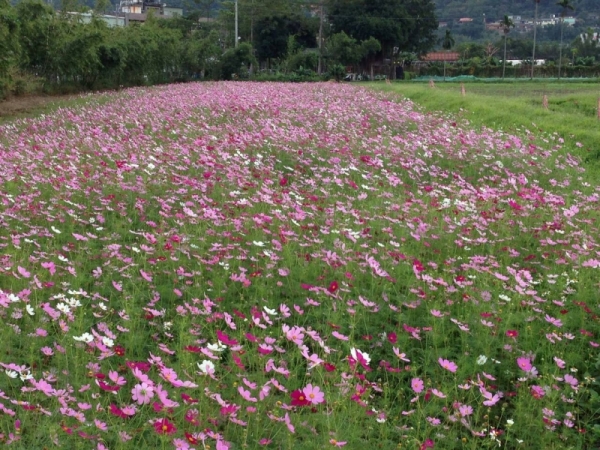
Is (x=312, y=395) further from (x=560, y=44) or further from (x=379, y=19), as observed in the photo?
(x=560, y=44)

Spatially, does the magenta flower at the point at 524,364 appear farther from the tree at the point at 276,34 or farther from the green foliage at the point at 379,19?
the green foliage at the point at 379,19

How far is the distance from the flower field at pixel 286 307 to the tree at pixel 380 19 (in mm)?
54447

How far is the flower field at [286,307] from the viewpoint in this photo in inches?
Answer: 107

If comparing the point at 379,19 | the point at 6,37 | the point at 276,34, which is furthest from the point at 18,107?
the point at 379,19

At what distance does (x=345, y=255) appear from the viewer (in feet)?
14.9

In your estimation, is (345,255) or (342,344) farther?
(345,255)

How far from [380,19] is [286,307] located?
60.0 meters

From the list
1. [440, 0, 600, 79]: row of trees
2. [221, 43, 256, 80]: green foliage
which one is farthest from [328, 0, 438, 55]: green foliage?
[221, 43, 256, 80]: green foliage

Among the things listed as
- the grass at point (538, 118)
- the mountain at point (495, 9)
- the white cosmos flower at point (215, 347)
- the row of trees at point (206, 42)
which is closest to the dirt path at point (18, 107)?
the row of trees at point (206, 42)

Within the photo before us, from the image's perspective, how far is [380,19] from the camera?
60031mm

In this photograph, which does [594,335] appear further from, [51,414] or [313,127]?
[313,127]

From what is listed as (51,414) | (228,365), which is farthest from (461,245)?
(51,414)

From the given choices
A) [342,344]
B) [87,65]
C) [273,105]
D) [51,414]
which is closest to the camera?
[51,414]

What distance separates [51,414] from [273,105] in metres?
12.7
